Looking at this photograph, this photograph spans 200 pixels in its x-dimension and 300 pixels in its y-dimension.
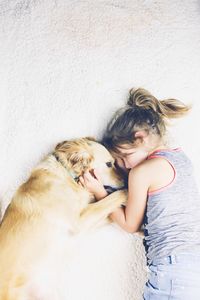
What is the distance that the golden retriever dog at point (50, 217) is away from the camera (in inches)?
56.2

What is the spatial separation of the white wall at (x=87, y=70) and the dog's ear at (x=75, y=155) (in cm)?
8

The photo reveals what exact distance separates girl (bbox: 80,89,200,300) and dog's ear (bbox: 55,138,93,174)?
43 millimetres

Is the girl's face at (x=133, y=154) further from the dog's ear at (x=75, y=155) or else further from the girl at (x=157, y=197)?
the dog's ear at (x=75, y=155)

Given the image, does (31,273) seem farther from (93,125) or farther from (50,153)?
(93,125)

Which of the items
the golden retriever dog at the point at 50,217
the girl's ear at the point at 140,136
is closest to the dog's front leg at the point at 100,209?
the golden retriever dog at the point at 50,217

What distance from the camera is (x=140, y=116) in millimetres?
1595

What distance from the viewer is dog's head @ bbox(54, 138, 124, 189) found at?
1.60 m

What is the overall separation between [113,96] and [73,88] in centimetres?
17

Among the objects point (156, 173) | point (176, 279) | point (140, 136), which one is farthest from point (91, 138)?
point (176, 279)

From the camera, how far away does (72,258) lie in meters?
1.61

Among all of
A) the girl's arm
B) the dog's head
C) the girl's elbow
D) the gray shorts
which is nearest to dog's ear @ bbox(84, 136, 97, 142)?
the dog's head

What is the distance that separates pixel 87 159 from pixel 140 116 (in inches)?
10.2

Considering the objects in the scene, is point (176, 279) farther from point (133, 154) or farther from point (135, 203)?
point (133, 154)

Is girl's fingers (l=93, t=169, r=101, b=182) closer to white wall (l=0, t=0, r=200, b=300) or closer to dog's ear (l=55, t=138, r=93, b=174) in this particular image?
dog's ear (l=55, t=138, r=93, b=174)
